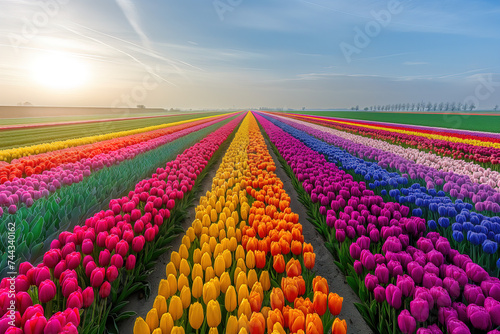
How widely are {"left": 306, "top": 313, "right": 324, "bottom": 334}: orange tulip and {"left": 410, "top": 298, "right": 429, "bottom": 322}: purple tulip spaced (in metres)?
0.82

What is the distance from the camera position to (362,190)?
534 centimetres

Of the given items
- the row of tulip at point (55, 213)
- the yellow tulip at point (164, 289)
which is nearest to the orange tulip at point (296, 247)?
the yellow tulip at point (164, 289)

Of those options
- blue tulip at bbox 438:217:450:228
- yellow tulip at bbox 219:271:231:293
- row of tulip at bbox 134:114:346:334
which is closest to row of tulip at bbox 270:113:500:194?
blue tulip at bbox 438:217:450:228

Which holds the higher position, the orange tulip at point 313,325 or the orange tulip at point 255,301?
the orange tulip at point 313,325

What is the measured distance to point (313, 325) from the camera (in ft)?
5.91

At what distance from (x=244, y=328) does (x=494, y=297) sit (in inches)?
78.9

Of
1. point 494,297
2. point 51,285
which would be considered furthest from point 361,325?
point 51,285

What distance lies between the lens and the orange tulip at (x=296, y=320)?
1867 mm

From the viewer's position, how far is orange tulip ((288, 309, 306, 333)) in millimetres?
1867

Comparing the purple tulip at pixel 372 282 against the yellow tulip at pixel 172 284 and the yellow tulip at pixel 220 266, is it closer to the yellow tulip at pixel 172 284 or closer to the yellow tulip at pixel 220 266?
the yellow tulip at pixel 220 266

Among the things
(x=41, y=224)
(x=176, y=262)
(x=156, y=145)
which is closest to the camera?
(x=176, y=262)

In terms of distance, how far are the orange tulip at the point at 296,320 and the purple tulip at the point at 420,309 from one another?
90cm

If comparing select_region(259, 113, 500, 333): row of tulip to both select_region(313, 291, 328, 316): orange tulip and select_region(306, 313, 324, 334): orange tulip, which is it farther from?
select_region(306, 313, 324, 334): orange tulip

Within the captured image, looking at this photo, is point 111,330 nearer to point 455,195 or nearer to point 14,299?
point 14,299
